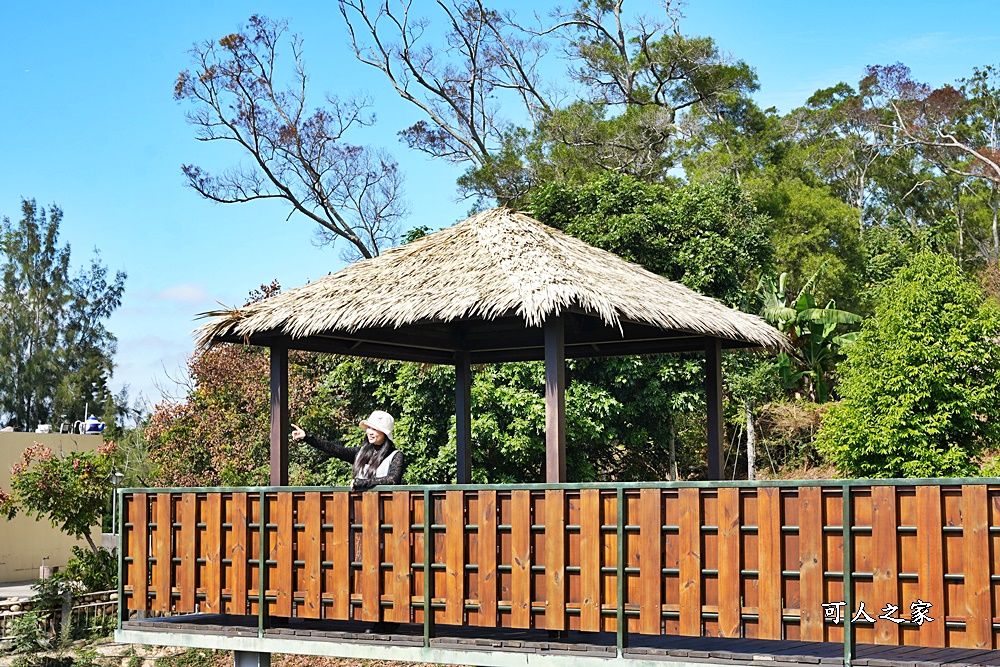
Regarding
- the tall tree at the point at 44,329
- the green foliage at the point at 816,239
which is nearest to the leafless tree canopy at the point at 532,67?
the green foliage at the point at 816,239

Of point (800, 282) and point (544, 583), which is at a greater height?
point (800, 282)

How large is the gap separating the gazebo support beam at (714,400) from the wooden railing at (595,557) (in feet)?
9.96

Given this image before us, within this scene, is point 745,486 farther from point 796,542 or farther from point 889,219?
point 889,219

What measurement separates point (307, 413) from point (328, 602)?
1172cm

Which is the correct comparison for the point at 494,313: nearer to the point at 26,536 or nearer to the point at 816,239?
the point at 26,536

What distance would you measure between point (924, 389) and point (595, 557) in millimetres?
14968

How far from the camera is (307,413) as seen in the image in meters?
19.9

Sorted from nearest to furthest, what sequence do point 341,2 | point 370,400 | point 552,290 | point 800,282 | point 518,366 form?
point 552,290 < point 518,366 < point 370,400 < point 800,282 < point 341,2

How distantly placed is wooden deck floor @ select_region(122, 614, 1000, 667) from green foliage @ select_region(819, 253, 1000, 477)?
44.4 feet

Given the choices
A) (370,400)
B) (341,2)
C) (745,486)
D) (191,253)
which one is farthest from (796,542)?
(191,253)

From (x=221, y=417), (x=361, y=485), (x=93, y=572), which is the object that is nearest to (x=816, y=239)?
(x=221, y=417)

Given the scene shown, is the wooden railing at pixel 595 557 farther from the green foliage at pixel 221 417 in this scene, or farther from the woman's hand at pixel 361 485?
the green foliage at pixel 221 417

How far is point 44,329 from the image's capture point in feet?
141

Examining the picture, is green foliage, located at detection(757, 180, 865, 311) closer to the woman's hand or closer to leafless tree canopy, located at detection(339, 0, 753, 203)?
Result: leafless tree canopy, located at detection(339, 0, 753, 203)
